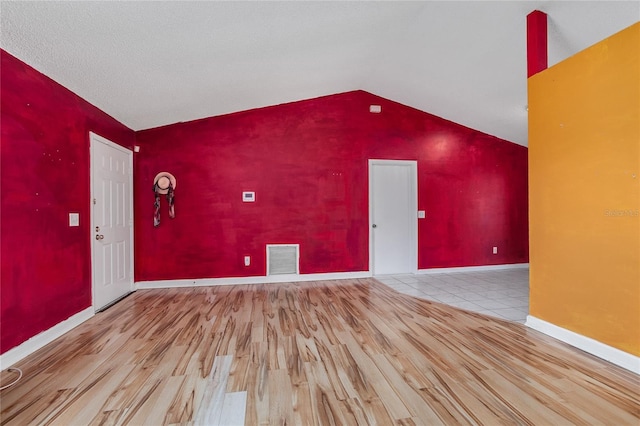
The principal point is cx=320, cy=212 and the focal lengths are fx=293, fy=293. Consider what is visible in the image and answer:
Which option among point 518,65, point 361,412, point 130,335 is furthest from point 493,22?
point 130,335

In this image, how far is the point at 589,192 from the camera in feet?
7.64

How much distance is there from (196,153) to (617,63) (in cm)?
471

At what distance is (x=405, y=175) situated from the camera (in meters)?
5.22

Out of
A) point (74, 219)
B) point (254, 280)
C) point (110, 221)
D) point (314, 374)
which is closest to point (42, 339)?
point (74, 219)

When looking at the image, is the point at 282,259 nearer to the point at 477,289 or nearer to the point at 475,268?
the point at 477,289

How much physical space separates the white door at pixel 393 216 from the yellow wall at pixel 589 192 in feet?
7.84

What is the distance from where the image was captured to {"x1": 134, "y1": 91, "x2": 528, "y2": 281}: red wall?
14.6 feet

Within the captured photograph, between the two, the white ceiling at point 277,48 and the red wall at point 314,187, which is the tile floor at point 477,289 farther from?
the white ceiling at point 277,48

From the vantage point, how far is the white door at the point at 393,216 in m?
5.09

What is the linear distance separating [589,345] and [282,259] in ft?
12.0

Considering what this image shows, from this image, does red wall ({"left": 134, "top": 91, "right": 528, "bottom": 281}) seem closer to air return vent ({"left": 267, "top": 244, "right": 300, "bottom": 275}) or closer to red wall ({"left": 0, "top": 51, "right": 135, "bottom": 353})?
air return vent ({"left": 267, "top": 244, "right": 300, "bottom": 275})

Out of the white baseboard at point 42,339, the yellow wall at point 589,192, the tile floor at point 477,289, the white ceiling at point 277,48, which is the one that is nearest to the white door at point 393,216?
the tile floor at point 477,289

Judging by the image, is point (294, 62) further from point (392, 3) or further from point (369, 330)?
point (369, 330)

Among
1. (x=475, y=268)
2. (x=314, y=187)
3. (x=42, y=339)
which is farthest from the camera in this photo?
(x=475, y=268)
